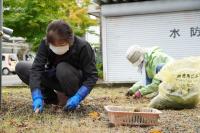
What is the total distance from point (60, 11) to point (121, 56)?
20.0ft

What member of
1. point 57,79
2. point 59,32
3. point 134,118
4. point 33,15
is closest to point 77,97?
point 57,79

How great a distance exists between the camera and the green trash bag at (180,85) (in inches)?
192

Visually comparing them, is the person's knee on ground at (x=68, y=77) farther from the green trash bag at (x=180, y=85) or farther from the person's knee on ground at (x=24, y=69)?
the green trash bag at (x=180, y=85)

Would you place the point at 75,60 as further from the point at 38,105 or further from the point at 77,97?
the point at 38,105

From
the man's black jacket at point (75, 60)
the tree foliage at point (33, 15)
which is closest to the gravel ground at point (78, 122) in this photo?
the man's black jacket at point (75, 60)

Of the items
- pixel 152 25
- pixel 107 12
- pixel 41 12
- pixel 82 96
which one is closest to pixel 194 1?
pixel 152 25

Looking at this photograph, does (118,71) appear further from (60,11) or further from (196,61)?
(196,61)

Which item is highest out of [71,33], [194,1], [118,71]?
[194,1]

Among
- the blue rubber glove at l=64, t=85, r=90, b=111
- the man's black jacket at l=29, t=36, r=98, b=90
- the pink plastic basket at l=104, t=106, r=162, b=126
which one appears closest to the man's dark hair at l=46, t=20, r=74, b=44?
the man's black jacket at l=29, t=36, r=98, b=90

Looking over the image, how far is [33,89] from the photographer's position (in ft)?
14.0

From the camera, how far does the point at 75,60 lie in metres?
4.40

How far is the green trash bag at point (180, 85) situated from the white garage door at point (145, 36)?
7.88 meters

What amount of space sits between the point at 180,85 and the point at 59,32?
158cm

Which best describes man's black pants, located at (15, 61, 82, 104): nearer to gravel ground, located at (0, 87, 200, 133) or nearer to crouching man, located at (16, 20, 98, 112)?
crouching man, located at (16, 20, 98, 112)
